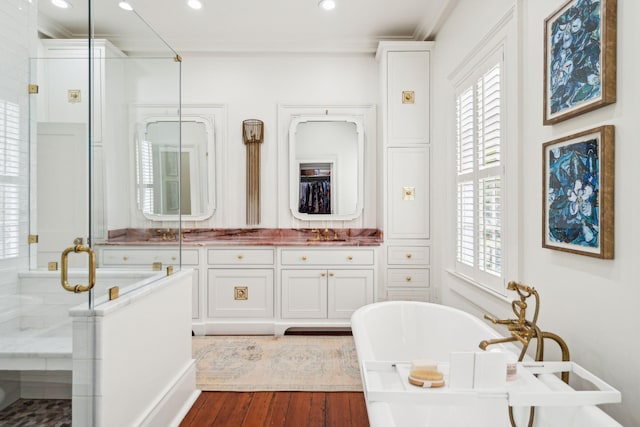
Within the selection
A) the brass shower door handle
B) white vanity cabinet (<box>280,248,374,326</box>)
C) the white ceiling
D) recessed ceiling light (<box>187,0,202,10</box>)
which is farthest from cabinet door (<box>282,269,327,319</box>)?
recessed ceiling light (<box>187,0,202,10</box>)

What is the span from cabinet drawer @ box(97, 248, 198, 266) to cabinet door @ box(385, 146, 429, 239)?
195 centimetres

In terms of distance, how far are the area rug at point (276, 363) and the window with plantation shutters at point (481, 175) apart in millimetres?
1170

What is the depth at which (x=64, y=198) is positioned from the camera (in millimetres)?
1587

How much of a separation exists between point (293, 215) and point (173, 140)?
5.63 feet

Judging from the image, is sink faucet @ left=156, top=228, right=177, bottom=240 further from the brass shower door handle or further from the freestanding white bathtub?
the freestanding white bathtub

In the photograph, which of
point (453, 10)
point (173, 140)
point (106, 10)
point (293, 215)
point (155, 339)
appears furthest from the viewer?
point (293, 215)

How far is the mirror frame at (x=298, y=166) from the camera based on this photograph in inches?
147

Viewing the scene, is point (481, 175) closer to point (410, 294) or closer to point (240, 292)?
point (410, 294)

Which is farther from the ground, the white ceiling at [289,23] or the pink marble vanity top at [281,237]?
the white ceiling at [289,23]

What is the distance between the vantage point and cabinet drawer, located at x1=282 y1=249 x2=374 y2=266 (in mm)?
3348

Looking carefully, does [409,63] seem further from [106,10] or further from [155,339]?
[155,339]

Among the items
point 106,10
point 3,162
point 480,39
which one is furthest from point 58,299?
point 480,39

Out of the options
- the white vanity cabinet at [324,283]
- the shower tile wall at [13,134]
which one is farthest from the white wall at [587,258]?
the shower tile wall at [13,134]

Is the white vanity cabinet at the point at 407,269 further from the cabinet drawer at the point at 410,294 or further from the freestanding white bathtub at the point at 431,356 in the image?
the freestanding white bathtub at the point at 431,356
